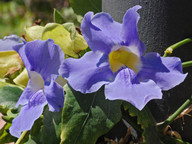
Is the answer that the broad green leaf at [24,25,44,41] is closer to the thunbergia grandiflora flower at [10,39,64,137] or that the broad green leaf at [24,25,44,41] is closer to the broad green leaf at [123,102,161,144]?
the thunbergia grandiflora flower at [10,39,64,137]

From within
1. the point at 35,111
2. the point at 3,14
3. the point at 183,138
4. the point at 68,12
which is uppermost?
the point at 35,111

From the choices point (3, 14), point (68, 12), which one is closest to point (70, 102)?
point (68, 12)

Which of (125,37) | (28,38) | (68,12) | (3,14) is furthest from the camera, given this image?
(3,14)

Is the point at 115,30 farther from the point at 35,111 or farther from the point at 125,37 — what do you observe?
the point at 35,111

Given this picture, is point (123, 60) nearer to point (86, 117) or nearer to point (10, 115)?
point (86, 117)

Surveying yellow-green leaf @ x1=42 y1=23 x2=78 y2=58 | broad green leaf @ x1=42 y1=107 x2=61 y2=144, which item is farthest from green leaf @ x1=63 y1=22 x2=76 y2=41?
broad green leaf @ x1=42 y1=107 x2=61 y2=144

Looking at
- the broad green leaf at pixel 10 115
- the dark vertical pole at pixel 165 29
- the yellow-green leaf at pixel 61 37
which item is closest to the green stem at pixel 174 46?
the dark vertical pole at pixel 165 29
